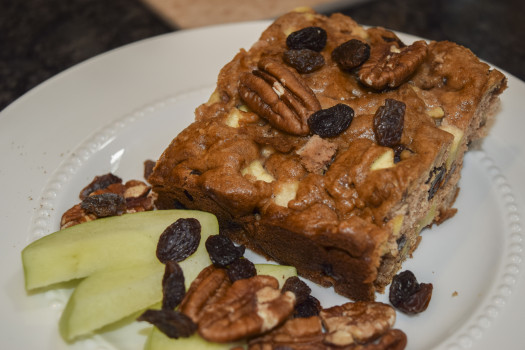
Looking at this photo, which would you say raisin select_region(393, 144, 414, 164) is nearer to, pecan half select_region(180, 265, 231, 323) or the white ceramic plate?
the white ceramic plate

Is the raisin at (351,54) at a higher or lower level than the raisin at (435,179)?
higher

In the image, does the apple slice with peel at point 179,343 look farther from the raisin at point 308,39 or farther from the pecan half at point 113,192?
the raisin at point 308,39

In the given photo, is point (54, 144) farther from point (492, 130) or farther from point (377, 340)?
point (492, 130)

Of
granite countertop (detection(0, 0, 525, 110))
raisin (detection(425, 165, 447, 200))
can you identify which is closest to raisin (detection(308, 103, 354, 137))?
raisin (detection(425, 165, 447, 200))

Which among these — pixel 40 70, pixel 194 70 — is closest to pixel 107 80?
pixel 194 70

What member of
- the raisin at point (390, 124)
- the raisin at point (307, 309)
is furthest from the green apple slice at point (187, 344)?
the raisin at point (390, 124)

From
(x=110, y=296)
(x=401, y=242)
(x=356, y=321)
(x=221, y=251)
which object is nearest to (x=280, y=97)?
(x=221, y=251)

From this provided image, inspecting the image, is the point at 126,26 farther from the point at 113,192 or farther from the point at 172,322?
the point at 172,322
